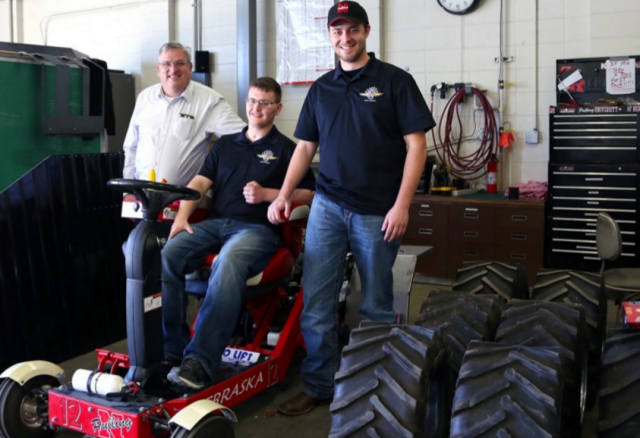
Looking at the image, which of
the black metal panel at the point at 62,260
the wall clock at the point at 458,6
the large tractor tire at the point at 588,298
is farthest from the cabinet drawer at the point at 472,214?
the black metal panel at the point at 62,260

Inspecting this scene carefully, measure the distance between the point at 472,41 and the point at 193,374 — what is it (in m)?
4.40

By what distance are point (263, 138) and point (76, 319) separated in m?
1.47

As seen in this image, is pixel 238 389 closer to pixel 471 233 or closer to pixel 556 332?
pixel 556 332

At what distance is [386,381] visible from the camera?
2016 mm

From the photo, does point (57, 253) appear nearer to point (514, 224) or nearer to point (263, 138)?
point (263, 138)

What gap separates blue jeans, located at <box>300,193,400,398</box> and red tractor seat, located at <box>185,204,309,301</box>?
0.21 meters

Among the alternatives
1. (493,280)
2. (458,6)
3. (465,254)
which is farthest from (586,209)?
(493,280)

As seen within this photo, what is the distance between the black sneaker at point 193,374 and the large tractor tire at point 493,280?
1140 mm

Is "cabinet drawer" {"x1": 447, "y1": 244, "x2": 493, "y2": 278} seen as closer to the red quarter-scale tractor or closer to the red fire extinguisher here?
the red fire extinguisher

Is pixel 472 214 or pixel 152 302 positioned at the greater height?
pixel 472 214

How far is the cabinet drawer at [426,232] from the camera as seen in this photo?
5621 mm

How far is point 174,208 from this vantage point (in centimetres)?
322

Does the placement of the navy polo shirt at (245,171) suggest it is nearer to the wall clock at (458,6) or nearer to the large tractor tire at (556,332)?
the large tractor tire at (556,332)

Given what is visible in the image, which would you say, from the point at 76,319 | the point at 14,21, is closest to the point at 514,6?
the point at 76,319
